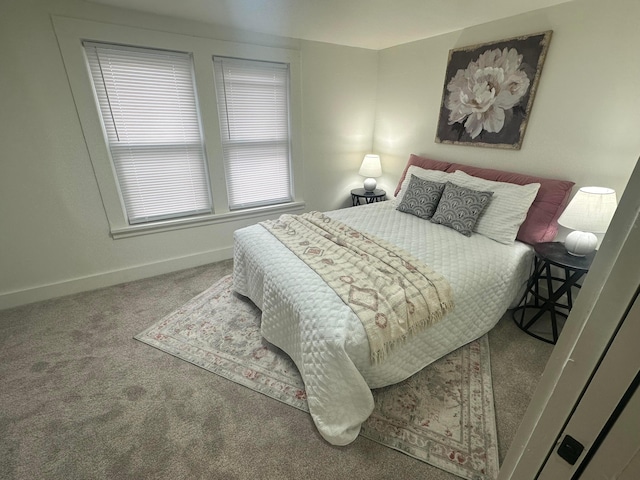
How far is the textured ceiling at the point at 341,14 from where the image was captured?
6.40 feet

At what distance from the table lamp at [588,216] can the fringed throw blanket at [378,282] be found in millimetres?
953

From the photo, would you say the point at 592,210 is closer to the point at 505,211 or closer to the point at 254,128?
the point at 505,211

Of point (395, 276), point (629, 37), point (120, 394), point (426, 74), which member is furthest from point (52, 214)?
point (629, 37)

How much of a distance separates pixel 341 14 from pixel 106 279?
3.01 m

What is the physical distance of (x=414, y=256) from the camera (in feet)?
6.03

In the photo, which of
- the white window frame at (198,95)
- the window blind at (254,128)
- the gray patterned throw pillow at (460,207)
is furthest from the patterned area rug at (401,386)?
the window blind at (254,128)

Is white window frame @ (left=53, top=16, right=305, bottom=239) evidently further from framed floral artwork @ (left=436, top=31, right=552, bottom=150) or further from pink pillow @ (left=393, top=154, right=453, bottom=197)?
framed floral artwork @ (left=436, top=31, right=552, bottom=150)

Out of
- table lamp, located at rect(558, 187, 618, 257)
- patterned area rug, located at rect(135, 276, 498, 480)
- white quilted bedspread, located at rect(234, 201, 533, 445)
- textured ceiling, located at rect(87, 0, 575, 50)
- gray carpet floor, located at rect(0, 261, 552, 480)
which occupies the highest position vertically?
textured ceiling, located at rect(87, 0, 575, 50)

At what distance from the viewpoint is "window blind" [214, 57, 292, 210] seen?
265cm

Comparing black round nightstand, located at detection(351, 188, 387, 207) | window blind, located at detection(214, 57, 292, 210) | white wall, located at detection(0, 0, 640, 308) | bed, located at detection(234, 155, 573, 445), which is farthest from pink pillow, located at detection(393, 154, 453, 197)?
window blind, located at detection(214, 57, 292, 210)

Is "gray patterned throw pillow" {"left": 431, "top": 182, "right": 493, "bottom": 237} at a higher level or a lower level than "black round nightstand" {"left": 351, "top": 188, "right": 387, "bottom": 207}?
higher

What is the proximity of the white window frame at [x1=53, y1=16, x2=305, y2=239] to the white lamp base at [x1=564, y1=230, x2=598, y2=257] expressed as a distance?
2.47m

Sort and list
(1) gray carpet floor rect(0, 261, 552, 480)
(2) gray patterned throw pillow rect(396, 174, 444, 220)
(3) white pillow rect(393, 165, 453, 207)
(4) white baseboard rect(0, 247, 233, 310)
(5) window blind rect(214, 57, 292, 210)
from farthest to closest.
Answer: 1. (5) window blind rect(214, 57, 292, 210)
2. (3) white pillow rect(393, 165, 453, 207)
3. (2) gray patterned throw pillow rect(396, 174, 444, 220)
4. (4) white baseboard rect(0, 247, 233, 310)
5. (1) gray carpet floor rect(0, 261, 552, 480)

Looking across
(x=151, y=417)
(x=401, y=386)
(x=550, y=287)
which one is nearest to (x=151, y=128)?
(x=151, y=417)
